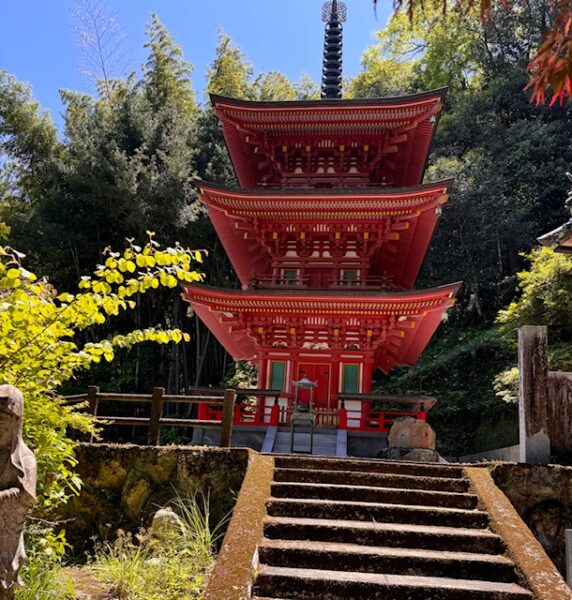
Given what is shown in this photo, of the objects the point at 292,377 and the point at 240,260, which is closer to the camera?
the point at 292,377

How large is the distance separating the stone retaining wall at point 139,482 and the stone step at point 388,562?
6.79 ft

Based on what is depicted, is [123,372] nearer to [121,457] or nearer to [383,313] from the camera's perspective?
[383,313]

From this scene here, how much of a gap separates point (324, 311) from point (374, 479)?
19.1 ft

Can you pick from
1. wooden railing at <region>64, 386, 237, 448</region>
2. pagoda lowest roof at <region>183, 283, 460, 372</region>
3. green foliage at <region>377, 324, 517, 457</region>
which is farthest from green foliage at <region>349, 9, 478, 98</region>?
wooden railing at <region>64, 386, 237, 448</region>

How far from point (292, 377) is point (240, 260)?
13.1 feet

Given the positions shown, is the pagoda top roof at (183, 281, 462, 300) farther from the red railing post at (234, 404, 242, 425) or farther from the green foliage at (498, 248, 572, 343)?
the green foliage at (498, 248, 572, 343)

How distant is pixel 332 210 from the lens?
12.5 metres

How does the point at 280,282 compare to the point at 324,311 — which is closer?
the point at 324,311

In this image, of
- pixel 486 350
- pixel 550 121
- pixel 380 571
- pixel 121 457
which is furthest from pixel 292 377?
pixel 550 121

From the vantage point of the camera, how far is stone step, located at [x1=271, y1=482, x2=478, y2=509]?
5980 millimetres

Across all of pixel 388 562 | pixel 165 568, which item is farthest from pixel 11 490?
pixel 388 562

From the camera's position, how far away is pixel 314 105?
13.0m

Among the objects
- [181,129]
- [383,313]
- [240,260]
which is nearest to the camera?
[383,313]

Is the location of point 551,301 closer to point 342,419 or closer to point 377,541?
point 342,419
